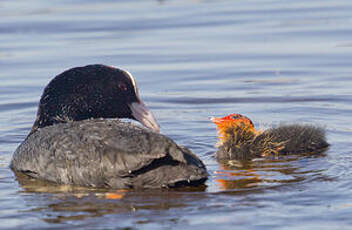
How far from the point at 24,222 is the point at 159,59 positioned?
22.1ft

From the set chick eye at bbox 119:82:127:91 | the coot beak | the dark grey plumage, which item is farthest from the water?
chick eye at bbox 119:82:127:91

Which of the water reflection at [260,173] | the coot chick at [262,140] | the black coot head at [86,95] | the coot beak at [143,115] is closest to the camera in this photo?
the water reflection at [260,173]

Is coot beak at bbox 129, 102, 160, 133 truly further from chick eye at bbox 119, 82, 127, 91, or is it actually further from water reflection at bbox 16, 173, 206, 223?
water reflection at bbox 16, 173, 206, 223

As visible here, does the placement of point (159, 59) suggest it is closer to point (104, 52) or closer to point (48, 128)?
point (104, 52)

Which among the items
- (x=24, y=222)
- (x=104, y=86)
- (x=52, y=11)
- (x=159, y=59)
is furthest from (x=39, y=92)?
(x=52, y=11)

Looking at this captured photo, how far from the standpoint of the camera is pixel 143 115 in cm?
773

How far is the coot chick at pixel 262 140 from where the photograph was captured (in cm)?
790

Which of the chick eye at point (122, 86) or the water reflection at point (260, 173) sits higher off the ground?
the chick eye at point (122, 86)

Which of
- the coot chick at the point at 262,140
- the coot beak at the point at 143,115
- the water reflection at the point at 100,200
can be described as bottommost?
the water reflection at the point at 100,200

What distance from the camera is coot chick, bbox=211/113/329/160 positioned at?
7902mm

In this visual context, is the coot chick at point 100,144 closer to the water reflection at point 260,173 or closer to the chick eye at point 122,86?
the chick eye at point 122,86

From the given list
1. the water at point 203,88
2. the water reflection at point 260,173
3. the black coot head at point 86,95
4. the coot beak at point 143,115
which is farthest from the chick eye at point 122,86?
the water reflection at point 260,173

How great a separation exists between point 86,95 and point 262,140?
5.56 ft

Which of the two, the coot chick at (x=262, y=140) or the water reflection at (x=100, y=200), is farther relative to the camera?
the coot chick at (x=262, y=140)
